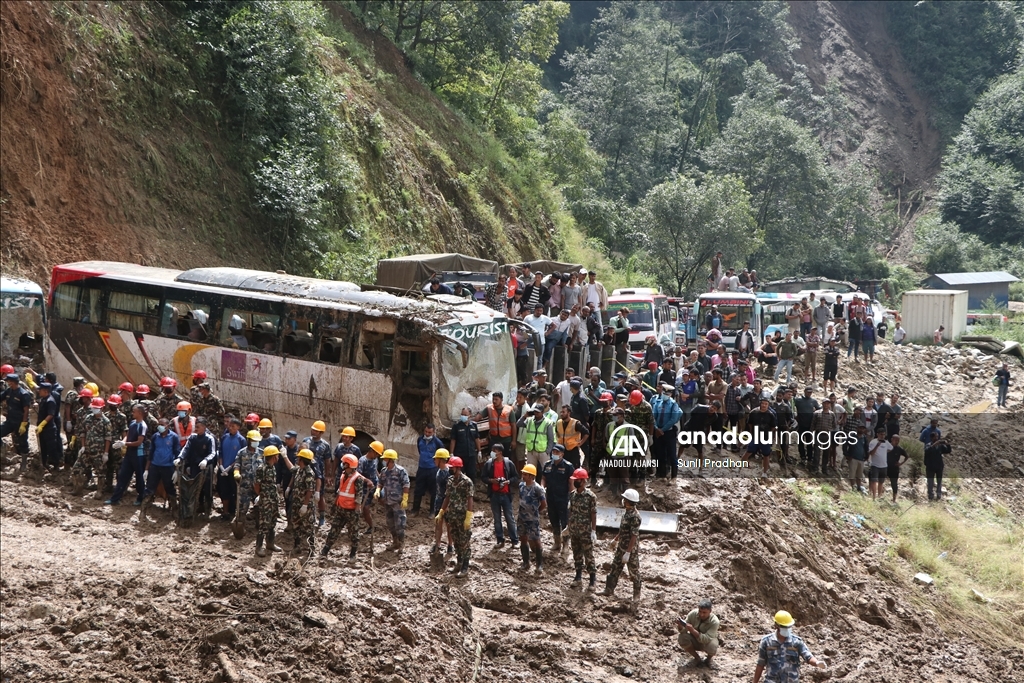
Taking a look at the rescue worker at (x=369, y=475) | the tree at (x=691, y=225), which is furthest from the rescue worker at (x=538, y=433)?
the tree at (x=691, y=225)

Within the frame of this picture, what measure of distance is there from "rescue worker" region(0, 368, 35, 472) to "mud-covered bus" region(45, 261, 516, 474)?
2.40 m

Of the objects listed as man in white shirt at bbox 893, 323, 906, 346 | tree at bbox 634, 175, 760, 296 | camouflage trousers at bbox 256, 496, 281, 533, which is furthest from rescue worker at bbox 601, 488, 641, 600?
tree at bbox 634, 175, 760, 296

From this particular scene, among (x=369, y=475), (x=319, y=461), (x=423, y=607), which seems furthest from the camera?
(x=319, y=461)

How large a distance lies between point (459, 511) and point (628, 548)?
2.19 m

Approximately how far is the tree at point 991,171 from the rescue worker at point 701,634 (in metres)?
50.2

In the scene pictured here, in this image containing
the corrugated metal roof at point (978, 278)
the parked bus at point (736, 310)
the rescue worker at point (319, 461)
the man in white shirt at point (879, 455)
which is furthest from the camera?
the corrugated metal roof at point (978, 278)

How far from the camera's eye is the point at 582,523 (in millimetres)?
12523

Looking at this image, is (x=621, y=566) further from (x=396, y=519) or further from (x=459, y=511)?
(x=396, y=519)

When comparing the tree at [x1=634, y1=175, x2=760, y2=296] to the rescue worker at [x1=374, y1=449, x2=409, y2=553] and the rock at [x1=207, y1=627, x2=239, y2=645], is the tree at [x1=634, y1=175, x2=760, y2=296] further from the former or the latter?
the rock at [x1=207, y1=627, x2=239, y2=645]

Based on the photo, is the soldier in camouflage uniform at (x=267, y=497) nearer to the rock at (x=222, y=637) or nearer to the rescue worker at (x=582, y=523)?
the rock at (x=222, y=637)

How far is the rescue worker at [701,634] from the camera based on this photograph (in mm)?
11781

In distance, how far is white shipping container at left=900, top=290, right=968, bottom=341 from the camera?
38.2 m

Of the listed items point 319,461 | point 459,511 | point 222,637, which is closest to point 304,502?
point 319,461

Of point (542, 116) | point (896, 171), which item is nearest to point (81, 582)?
point (542, 116)
